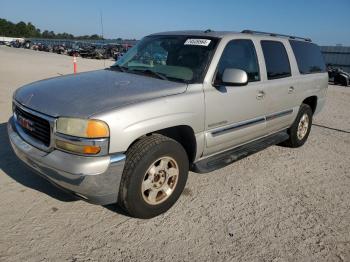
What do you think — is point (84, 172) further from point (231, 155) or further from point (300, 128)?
point (300, 128)

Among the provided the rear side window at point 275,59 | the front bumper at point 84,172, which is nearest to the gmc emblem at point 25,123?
the front bumper at point 84,172

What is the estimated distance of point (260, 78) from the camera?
175 inches

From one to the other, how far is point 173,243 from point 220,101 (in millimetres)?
1608

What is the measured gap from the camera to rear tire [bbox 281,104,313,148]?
566 centimetres

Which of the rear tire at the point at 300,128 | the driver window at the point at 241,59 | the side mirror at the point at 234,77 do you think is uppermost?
the driver window at the point at 241,59

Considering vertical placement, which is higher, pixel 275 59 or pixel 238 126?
pixel 275 59

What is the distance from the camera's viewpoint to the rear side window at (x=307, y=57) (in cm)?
546

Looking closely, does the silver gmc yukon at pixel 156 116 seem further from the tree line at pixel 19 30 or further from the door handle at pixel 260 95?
the tree line at pixel 19 30

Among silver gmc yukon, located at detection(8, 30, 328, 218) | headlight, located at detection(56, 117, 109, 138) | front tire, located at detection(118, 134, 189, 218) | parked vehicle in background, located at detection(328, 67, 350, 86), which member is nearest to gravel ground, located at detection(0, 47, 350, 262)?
front tire, located at detection(118, 134, 189, 218)

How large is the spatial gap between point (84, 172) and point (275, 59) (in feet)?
10.7

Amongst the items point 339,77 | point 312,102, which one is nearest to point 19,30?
point 339,77

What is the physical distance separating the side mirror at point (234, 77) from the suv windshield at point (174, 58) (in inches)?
9.7

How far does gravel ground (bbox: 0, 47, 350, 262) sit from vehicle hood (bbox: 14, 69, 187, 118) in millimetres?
1041

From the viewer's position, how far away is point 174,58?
3.99m
